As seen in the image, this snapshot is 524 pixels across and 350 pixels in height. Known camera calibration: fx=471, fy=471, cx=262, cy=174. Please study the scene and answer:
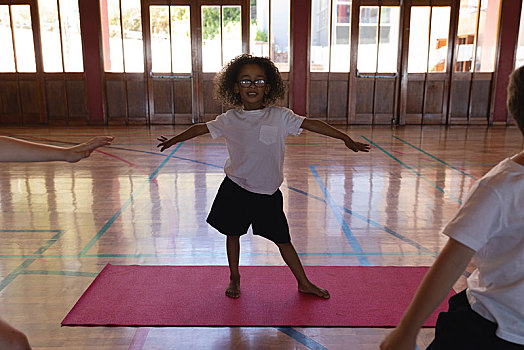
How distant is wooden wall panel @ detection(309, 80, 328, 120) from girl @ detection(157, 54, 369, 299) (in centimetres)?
763

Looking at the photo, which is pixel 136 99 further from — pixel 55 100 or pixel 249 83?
pixel 249 83

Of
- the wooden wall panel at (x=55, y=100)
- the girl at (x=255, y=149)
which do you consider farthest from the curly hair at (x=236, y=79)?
the wooden wall panel at (x=55, y=100)

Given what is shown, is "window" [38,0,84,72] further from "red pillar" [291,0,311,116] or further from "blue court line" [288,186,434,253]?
"blue court line" [288,186,434,253]

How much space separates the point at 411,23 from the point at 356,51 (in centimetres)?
122

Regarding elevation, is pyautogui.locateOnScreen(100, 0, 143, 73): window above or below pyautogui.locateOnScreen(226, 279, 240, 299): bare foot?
above

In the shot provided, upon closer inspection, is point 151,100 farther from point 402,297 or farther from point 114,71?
point 402,297

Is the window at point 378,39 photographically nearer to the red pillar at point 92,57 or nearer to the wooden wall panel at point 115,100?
the wooden wall panel at point 115,100

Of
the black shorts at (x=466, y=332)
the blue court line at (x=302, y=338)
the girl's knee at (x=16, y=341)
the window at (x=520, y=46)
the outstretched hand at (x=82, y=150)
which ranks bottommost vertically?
the blue court line at (x=302, y=338)

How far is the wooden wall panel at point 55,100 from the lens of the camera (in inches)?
384

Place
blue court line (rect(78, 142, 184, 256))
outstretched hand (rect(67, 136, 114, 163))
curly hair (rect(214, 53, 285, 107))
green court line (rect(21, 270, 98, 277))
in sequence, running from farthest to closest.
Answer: blue court line (rect(78, 142, 184, 256)) → green court line (rect(21, 270, 98, 277)) → curly hair (rect(214, 53, 285, 107)) → outstretched hand (rect(67, 136, 114, 163))

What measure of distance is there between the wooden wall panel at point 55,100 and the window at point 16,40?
474 mm

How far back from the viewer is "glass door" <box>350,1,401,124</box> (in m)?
9.52

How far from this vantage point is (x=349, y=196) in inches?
177

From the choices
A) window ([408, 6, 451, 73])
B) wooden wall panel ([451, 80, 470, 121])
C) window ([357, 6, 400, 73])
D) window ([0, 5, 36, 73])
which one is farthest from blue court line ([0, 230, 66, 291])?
wooden wall panel ([451, 80, 470, 121])
